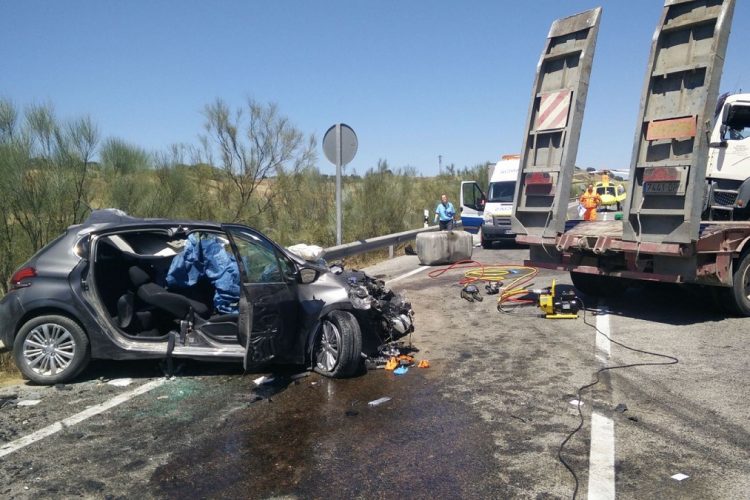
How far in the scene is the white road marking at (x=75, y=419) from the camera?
4648 mm

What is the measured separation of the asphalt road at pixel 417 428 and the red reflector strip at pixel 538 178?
267 centimetres

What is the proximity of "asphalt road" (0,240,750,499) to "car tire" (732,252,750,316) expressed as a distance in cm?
89

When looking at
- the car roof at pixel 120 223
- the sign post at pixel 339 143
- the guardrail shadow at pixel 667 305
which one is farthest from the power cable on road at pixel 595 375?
the sign post at pixel 339 143

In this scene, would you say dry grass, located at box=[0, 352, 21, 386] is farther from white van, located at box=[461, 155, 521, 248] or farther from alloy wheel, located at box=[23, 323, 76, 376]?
white van, located at box=[461, 155, 521, 248]

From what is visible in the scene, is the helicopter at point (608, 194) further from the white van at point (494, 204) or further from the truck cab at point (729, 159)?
the truck cab at point (729, 159)

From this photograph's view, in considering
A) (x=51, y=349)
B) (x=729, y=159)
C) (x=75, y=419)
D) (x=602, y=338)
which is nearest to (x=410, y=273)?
(x=729, y=159)

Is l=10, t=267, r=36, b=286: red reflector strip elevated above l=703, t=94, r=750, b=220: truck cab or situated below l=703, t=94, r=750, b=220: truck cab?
below

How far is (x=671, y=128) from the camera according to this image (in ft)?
25.7

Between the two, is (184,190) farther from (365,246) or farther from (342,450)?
(342,450)

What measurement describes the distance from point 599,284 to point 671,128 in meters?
2.84

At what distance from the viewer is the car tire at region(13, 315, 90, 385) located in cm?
591

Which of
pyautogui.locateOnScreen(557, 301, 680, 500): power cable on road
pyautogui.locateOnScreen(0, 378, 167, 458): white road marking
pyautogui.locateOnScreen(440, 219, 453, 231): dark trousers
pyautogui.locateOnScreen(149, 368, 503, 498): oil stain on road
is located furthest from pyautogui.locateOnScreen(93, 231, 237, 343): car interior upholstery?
pyautogui.locateOnScreen(440, 219, 453, 231): dark trousers

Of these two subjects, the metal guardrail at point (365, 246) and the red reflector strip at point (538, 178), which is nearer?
the red reflector strip at point (538, 178)

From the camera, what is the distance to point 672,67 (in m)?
7.93
